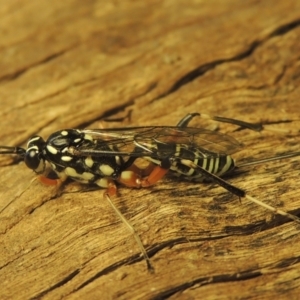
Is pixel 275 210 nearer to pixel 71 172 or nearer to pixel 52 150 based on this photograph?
pixel 71 172

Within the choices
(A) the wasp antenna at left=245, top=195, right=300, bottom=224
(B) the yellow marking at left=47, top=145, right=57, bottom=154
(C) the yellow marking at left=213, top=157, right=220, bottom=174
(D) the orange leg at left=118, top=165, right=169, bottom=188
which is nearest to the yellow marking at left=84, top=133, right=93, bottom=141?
(B) the yellow marking at left=47, top=145, right=57, bottom=154

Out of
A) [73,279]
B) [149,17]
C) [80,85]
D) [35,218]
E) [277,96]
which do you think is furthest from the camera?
[149,17]

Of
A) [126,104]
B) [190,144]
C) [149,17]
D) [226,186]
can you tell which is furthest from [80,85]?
[226,186]

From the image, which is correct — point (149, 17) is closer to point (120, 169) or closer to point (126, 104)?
point (126, 104)

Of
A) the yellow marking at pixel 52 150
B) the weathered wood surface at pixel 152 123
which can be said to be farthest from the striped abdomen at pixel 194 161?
the yellow marking at pixel 52 150

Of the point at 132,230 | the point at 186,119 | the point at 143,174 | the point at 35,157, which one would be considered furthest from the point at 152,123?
the point at 132,230
